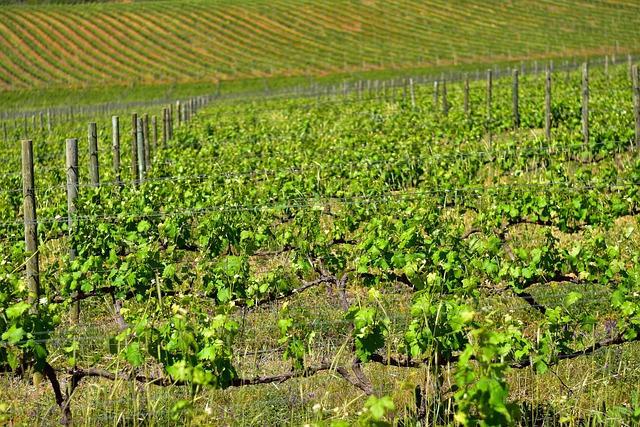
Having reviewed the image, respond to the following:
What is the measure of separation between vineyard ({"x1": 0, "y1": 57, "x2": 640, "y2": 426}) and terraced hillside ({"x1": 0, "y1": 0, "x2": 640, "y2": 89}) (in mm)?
50074

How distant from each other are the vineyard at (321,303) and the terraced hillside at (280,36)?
50.1m

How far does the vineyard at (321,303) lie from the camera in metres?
4.39

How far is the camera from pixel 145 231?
741 cm

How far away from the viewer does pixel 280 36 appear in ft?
220

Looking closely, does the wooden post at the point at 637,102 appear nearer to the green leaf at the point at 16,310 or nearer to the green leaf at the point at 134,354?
the green leaf at the point at 134,354

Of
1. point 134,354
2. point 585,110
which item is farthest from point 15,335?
point 585,110

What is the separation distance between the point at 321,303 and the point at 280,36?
203ft

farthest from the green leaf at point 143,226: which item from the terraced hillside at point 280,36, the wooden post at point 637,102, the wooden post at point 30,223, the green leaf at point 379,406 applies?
the terraced hillside at point 280,36

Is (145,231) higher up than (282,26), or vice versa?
(145,231)

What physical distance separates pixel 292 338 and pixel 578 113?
541 inches

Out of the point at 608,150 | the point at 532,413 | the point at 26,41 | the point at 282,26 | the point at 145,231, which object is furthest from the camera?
the point at 282,26

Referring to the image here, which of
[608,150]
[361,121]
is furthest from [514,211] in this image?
[361,121]

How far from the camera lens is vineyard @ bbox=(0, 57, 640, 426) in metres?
4.39

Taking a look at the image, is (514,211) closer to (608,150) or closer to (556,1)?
(608,150)
